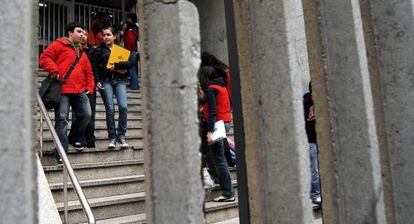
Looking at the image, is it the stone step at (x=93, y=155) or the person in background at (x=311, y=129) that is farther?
the stone step at (x=93, y=155)

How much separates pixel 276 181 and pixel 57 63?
3941mm

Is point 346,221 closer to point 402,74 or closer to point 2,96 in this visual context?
point 402,74

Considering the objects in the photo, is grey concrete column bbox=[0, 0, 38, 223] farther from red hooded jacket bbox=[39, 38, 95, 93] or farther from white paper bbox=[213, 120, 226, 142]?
red hooded jacket bbox=[39, 38, 95, 93]

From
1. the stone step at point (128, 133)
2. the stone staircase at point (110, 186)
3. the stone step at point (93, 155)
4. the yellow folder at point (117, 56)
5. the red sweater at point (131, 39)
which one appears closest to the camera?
the stone staircase at point (110, 186)

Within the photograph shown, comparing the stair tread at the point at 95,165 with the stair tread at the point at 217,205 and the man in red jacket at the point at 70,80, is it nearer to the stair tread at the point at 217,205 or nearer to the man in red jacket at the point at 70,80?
the man in red jacket at the point at 70,80

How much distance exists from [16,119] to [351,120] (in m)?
1.29

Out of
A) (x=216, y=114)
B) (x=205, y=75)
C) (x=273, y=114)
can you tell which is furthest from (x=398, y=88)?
(x=205, y=75)

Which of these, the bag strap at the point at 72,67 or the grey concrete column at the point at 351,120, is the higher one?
the bag strap at the point at 72,67

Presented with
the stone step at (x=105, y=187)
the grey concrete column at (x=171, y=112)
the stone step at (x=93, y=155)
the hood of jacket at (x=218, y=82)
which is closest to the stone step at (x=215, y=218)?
the stone step at (x=105, y=187)

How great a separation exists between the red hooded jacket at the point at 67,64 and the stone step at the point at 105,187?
1.23m

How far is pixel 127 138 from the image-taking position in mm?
5422

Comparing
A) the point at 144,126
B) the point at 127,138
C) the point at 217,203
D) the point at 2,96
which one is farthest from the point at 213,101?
the point at 2,96

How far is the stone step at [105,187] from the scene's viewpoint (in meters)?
3.80

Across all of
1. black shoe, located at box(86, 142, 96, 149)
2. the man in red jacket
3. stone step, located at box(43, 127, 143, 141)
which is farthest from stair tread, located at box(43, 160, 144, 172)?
stone step, located at box(43, 127, 143, 141)
